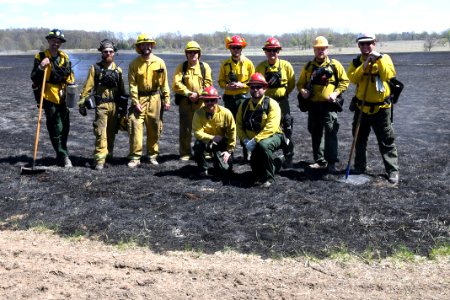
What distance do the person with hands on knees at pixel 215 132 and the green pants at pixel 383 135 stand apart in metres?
1.98

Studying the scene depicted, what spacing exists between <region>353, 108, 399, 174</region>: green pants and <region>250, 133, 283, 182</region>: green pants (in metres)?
1.28

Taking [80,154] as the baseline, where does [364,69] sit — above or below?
above

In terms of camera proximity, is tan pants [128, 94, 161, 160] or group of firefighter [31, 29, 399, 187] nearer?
group of firefighter [31, 29, 399, 187]

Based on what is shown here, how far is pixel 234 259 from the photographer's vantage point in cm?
546

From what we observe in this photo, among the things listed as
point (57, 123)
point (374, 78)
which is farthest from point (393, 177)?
point (57, 123)

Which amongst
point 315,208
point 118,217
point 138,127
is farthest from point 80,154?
point 315,208

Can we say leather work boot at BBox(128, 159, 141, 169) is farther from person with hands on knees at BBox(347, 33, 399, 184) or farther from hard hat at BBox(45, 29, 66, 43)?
person with hands on knees at BBox(347, 33, 399, 184)

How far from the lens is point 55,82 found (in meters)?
8.52

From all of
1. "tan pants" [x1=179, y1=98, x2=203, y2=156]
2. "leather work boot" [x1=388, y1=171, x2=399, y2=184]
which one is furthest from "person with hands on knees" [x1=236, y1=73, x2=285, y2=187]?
"leather work boot" [x1=388, y1=171, x2=399, y2=184]

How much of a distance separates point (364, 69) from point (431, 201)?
2.04 meters

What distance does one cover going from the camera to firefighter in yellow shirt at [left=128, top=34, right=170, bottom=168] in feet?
28.3

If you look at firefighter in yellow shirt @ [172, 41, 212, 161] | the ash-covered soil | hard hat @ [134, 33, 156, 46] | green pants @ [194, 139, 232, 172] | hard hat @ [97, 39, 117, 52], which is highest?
hard hat @ [134, 33, 156, 46]

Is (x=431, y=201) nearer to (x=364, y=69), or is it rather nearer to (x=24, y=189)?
(x=364, y=69)

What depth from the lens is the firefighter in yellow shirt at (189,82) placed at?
347 inches
